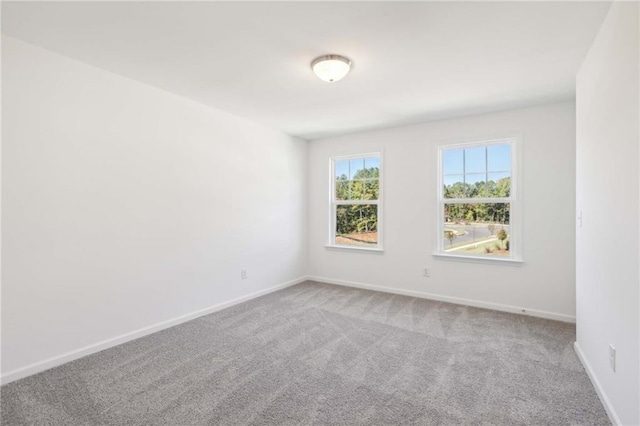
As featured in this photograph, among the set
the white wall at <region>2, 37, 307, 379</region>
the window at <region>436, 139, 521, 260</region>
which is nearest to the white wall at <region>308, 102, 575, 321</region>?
the window at <region>436, 139, 521, 260</region>

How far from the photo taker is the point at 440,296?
397cm

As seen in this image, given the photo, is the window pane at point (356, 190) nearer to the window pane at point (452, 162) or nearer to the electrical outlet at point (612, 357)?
the window pane at point (452, 162)

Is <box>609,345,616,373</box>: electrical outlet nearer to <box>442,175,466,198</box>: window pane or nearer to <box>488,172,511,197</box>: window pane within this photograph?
<box>488,172,511,197</box>: window pane

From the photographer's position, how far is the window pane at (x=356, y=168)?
4742mm

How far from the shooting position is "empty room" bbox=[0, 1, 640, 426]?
181cm

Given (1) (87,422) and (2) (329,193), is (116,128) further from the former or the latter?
(2) (329,193)

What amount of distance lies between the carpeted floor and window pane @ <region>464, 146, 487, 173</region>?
1828mm

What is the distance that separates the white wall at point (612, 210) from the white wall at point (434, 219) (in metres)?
1.07

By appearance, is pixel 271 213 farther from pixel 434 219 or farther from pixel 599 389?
pixel 599 389

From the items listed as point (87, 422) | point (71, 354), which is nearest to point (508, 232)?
point (87, 422)

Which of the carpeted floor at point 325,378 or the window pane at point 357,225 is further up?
the window pane at point 357,225

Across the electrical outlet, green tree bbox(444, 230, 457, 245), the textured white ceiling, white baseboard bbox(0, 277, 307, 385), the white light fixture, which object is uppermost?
the textured white ceiling

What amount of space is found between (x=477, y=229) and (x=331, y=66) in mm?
2794

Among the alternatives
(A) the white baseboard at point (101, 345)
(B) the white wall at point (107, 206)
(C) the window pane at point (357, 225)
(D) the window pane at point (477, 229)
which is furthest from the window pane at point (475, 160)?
(A) the white baseboard at point (101, 345)
